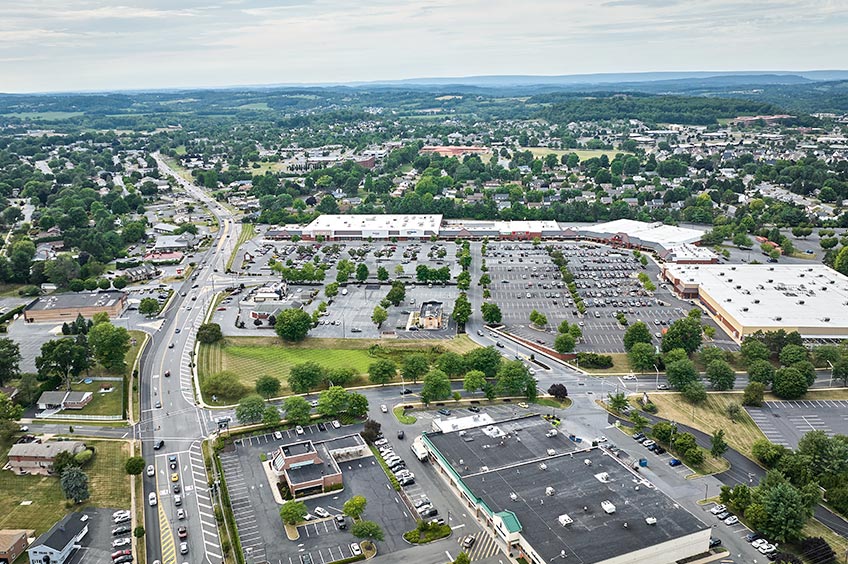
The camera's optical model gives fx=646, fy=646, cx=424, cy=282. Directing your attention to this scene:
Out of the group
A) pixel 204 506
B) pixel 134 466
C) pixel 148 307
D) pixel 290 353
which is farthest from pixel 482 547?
pixel 148 307

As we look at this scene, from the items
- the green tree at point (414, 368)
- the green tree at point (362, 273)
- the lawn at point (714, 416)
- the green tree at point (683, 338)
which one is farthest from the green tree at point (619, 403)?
the green tree at point (362, 273)

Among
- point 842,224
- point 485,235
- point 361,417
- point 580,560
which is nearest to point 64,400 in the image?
point 361,417

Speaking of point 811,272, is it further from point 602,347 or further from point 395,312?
point 395,312

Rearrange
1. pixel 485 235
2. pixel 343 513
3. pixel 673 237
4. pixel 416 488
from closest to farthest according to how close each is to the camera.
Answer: pixel 343 513 → pixel 416 488 → pixel 673 237 → pixel 485 235

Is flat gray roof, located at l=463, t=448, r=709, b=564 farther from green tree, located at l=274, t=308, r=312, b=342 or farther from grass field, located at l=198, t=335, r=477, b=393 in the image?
green tree, located at l=274, t=308, r=312, b=342

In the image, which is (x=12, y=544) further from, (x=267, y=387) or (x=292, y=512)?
(x=267, y=387)

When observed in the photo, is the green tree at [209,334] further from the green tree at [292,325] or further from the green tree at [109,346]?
the green tree at [109,346]
